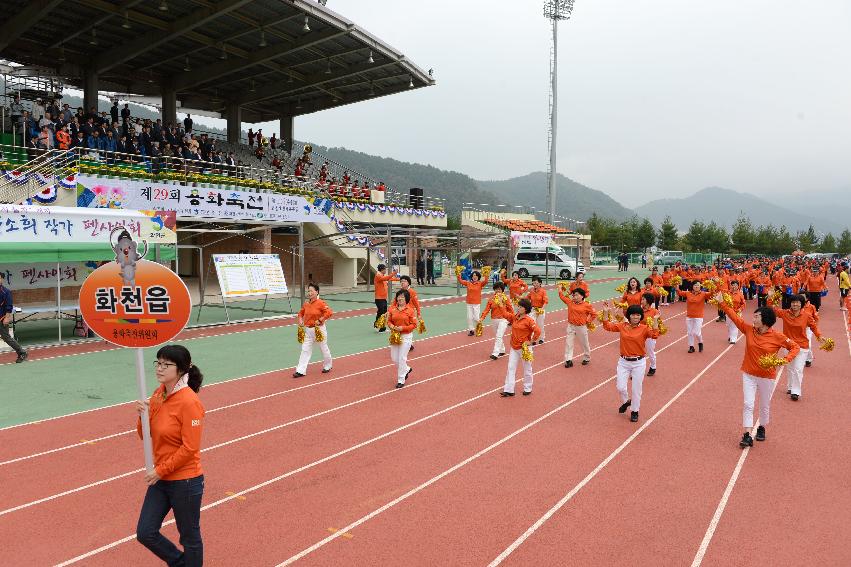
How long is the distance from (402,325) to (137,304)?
611 centimetres

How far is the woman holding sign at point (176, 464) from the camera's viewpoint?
3.79 meters

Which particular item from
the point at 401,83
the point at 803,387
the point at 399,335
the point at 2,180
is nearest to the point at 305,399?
the point at 399,335

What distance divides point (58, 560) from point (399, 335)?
604 centimetres

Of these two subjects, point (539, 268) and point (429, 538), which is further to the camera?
point (539, 268)

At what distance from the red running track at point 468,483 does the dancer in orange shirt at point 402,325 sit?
51 centimetres

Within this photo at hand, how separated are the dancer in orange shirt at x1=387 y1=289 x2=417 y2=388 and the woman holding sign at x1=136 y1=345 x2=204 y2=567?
6131 mm

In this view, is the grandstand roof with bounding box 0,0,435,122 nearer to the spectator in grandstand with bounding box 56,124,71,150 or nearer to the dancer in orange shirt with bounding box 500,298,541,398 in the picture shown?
the spectator in grandstand with bounding box 56,124,71,150

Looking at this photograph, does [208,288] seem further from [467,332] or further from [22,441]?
[22,441]

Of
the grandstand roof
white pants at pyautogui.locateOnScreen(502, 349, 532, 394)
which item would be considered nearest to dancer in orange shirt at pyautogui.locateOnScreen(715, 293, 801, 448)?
white pants at pyautogui.locateOnScreen(502, 349, 532, 394)

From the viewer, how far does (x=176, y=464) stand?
3.73 meters

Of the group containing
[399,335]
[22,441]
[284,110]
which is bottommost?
[22,441]

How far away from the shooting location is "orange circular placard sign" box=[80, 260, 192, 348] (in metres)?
4.10

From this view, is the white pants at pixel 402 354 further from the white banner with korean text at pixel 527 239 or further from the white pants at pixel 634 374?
the white banner with korean text at pixel 527 239

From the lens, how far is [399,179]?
5748 inches
